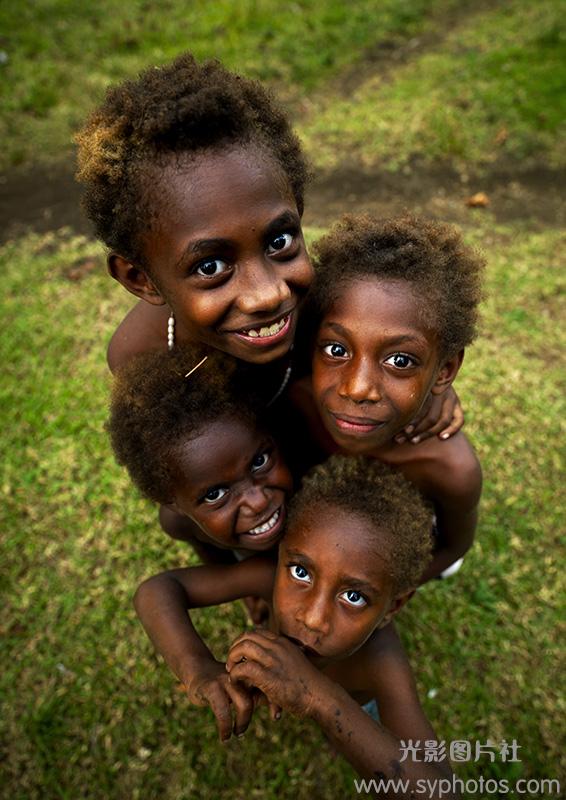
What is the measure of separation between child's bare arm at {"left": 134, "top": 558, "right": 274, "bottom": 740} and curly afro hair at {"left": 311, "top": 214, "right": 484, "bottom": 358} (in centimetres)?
97

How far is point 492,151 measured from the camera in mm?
5480

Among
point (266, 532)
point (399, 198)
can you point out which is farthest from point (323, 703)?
point (399, 198)

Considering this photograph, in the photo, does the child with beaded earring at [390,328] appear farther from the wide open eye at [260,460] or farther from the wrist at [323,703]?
the wrist at [323,703]

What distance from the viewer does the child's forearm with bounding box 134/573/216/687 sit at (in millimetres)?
2002

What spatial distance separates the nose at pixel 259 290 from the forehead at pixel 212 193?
0.11m

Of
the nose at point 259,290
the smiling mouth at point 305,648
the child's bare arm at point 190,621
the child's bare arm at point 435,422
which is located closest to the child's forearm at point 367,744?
the smiling mouth at point 305,648

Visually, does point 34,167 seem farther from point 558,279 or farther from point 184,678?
point 184,678

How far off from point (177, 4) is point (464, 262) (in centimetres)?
715

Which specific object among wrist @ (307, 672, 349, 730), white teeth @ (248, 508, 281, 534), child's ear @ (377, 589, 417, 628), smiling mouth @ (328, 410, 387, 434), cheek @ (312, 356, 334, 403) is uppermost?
cheek @ (312, 356, 334, 403)

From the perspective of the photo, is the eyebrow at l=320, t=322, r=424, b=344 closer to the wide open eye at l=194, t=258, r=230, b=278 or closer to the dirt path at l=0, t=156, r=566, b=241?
the wide open eye at l=194, t=258, r=230, b=278

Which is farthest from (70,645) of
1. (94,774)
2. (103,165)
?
(103,165)

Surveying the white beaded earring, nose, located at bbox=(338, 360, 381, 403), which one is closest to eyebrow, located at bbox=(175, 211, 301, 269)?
nose, located at bbox=(338, 360, 381, 403)

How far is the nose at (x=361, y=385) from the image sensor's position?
181 centimetres

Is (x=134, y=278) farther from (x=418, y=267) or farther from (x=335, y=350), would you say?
(x=418, y=267)
